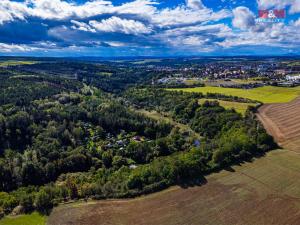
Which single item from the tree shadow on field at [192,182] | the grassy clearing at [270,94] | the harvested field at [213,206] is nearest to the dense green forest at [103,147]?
the tree shadow on field at [192,182]

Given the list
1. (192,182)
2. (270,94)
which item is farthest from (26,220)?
(270,94)

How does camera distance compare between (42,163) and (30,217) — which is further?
(42,163)

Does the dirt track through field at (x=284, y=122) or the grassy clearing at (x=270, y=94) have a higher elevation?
the grassy clearing at (x=270, y=94)

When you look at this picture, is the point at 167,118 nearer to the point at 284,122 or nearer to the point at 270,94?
the point at 284,122

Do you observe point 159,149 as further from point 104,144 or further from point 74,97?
point 74,97

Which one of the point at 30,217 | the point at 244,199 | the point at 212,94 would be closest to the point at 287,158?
the point at 244,199

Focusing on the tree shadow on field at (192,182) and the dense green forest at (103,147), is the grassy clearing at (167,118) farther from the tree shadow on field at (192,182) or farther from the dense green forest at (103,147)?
the tree shadow on field at (192,182)

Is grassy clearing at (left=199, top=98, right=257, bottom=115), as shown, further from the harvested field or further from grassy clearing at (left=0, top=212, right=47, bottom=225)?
grassy clearing at (left=0, top=212, right=47, bottom=225)
